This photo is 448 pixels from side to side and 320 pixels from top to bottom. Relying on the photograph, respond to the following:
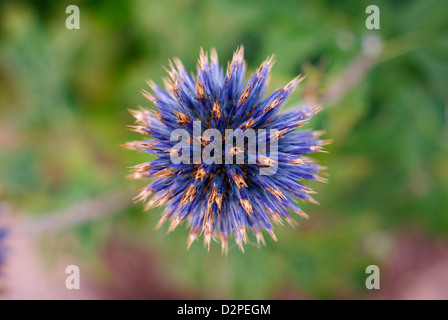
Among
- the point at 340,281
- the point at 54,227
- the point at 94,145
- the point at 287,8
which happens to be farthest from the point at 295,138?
the point at 94,145

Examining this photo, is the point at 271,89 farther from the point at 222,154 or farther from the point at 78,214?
the point at 78,214

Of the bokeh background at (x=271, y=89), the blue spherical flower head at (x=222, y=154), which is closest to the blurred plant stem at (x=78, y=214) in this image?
the bokeh background at (x=271, y=89)

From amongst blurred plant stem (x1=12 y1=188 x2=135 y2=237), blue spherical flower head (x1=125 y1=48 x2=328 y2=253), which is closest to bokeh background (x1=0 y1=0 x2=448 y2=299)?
blurred plant stem (x1=12 y1=188 x2=135 y2=237)

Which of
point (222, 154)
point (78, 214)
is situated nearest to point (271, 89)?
point (222, 154)

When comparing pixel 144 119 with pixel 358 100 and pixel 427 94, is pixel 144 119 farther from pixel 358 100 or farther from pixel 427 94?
pixel 427 94

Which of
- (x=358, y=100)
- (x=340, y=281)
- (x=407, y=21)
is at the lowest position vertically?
(x=340, y=281)
